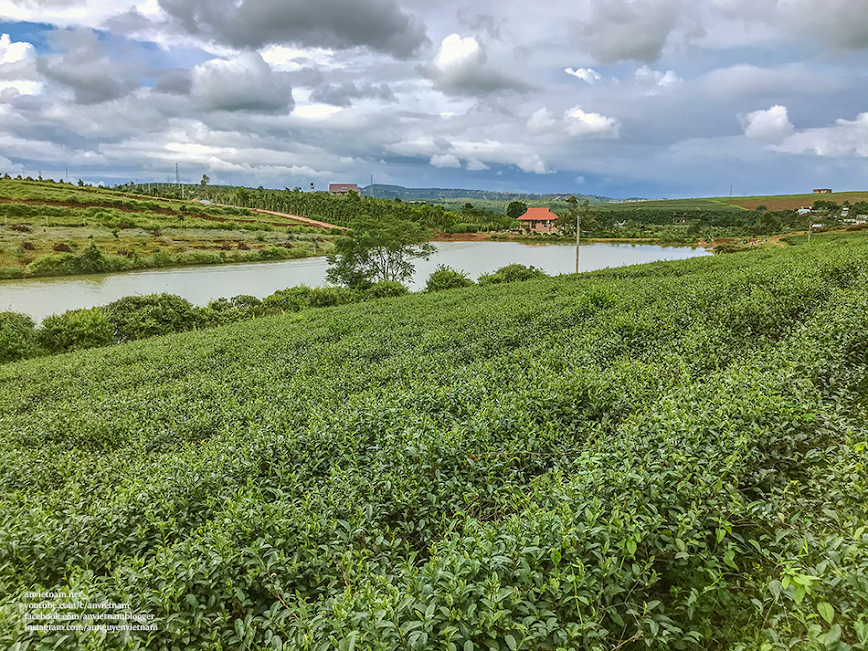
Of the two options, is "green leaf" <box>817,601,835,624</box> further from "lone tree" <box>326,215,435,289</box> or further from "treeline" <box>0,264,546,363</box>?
"lone tree" <box>326,215,435,289</box>

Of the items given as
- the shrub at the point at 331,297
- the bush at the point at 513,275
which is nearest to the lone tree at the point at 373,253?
the shrub at the point at 331,297

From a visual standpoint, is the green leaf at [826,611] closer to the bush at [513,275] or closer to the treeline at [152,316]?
the treeline at [152,316]

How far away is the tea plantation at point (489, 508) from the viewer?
1787 millimetres

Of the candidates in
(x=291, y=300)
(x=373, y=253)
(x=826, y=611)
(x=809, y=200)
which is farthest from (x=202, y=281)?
(x=809, y=200)

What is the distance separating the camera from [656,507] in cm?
214

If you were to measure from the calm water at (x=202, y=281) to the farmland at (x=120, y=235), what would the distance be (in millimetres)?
2006

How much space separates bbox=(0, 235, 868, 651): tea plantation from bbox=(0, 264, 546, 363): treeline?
13.2 meters

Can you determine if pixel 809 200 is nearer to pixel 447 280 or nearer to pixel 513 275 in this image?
pixel 513 275

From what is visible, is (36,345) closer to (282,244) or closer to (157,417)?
(157,417)

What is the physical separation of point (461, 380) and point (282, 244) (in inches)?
2068

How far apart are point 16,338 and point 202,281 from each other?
17563 millimetres

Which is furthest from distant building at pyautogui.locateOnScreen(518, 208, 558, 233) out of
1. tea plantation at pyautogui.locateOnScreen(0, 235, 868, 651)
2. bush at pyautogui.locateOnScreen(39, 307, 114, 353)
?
tea plantation at pyautogui.locateOnScreen(0, 235, 868, 651)

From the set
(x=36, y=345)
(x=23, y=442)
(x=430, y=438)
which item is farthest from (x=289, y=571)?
(x=36, y=345)

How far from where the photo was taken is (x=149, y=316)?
18.6 m
